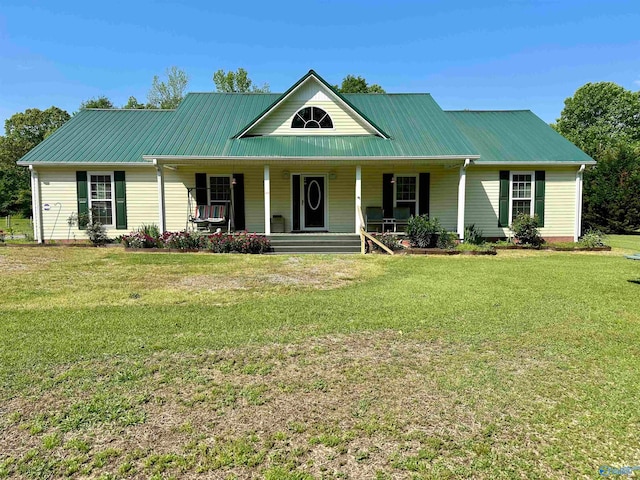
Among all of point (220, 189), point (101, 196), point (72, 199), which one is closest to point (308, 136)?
point (220, 189)

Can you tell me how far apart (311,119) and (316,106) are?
1.54 feet

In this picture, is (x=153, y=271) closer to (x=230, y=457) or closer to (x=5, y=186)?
(x=230, y=457)

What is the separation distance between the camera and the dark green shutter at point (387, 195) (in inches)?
585

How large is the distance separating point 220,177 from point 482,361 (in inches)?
483

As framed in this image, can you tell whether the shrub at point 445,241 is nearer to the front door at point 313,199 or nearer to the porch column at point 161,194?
the front door at point 313,199

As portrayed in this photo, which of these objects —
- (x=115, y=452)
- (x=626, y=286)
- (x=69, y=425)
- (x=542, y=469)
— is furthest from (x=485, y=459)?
(x=626, y=286)

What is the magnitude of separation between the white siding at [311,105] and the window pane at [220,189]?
1975 millimetres

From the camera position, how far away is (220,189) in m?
14.7

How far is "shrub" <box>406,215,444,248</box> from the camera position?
12.1 meters

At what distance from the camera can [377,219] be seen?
1436 cm

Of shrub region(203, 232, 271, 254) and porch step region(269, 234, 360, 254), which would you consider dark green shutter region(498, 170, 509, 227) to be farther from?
shrub region(203, 232, 271, 254)

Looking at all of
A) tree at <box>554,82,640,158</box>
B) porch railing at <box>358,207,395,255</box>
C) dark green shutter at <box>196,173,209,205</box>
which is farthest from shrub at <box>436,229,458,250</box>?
tree at <box>554,82,640,158</box>

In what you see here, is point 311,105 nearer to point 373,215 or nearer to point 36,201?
point 373,215

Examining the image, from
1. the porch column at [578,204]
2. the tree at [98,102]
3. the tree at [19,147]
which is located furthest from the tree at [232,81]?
the porch column at [578,204]
